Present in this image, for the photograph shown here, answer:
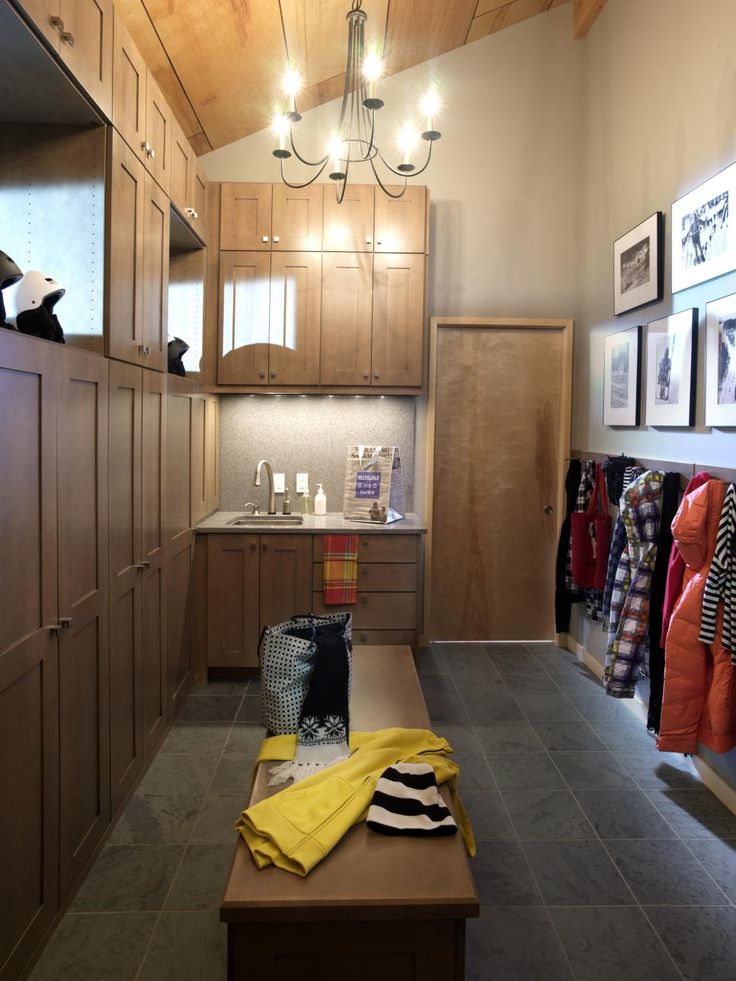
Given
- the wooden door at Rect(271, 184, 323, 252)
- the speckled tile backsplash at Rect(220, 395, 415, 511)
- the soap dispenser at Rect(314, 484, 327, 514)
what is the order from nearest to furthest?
the wooden door at Rect(271, 184, 323, 252), the soap dispenser at Rect(314, 484, 327, 514), the speckled tile backsplash at Rect(220, 395, 415, 511)

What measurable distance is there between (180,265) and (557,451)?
2694 mm

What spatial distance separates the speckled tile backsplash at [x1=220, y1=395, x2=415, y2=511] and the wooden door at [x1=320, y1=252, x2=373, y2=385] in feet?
1.34

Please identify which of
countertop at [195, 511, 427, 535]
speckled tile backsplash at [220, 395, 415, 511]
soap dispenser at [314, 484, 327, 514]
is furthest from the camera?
speckled tile backsplash at [220, 395, 415, 511]

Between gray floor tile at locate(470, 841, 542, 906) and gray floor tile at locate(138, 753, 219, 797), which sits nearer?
gray floor tile at locate(470, 841, 542, 906)

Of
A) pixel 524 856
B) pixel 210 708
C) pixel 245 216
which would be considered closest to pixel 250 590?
pixel 210 708

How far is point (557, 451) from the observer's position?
4.74 m

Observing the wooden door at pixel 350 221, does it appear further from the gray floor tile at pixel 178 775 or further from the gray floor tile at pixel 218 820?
the gray floor tile at pixel 218 820

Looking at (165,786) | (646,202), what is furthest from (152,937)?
(646,202)

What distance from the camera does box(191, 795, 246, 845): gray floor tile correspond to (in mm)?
2518

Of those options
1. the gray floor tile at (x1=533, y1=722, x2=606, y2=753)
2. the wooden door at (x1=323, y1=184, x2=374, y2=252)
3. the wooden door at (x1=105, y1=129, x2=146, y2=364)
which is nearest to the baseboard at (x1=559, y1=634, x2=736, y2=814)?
the gray floor tile at (x1=533, y1=722, x2=606, y2=753)

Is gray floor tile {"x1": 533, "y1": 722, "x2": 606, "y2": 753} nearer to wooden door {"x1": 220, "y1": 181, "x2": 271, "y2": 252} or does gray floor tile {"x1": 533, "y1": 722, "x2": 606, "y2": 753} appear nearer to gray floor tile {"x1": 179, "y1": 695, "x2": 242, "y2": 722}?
gray floor tile {"x1": 179, "y1": 695, "x2": 242, "y2": 722}

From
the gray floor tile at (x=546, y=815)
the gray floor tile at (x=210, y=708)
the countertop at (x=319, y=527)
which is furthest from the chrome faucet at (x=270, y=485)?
the gray floor tile at (x=546, y=815)

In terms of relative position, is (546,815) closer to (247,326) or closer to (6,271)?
(6,271)

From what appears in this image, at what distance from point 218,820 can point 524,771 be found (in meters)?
1.30
